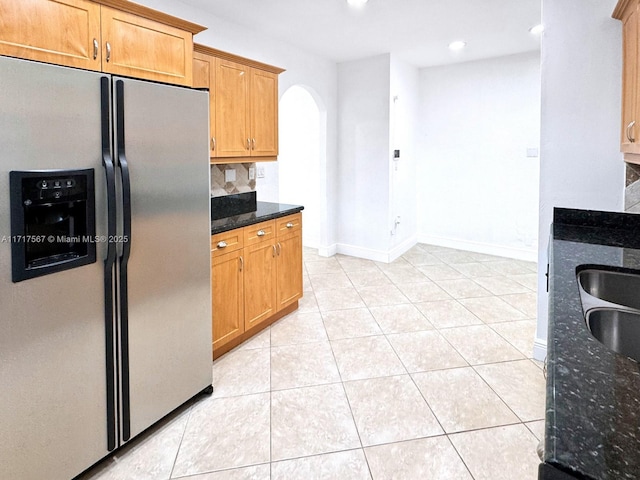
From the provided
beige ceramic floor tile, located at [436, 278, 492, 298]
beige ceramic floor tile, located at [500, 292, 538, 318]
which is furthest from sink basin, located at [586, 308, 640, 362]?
beige ceramic floor tile, located at [436, 278, 492, 298]

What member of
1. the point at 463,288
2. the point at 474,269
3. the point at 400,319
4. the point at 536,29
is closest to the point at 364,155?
the point at 474,269

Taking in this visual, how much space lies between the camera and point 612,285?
5.51ft

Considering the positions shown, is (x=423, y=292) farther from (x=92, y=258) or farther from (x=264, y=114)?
(x=92, y=258)

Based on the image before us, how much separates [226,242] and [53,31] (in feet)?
4.57

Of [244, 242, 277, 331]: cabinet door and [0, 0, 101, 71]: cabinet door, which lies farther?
[244, 242, 277, 331]: cabinet door

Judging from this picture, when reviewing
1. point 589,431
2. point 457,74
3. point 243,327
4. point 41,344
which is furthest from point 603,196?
point 457,74

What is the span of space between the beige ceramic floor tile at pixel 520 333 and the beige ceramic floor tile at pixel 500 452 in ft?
3.07

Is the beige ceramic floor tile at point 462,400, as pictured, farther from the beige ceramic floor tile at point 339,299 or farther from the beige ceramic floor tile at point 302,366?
the beige ceramic floor tile at point 339,299

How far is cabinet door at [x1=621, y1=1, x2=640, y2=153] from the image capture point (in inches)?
73.3

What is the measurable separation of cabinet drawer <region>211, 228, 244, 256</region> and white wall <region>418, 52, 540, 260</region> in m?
4.02

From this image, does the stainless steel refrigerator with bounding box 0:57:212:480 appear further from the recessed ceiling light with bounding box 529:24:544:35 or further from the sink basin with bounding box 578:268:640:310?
the recessed ceiling light with bounding box 529:24:544:35

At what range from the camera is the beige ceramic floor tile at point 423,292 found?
3949 millimetres

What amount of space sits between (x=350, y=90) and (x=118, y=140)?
13.3 ft

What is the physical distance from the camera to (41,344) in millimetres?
1496
